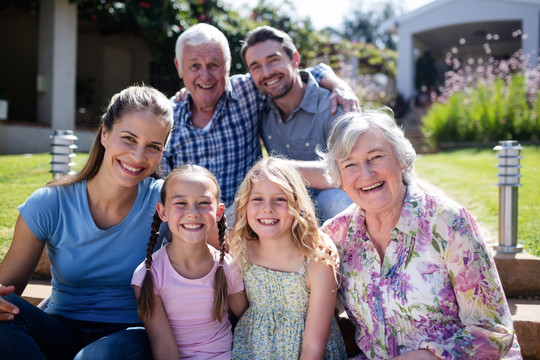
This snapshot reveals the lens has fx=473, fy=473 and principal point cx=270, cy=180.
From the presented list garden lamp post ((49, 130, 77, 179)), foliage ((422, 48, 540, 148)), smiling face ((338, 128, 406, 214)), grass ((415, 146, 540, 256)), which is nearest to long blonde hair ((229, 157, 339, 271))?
smiling face ((338, 128, 406, 214))

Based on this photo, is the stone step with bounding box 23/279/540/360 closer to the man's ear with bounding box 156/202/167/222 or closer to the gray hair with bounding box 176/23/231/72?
the man's ear with bounding box 156/202/167/222

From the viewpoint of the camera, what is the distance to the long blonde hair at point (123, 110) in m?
2.18

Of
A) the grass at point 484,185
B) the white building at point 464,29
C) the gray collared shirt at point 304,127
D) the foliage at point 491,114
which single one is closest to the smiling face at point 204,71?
the gray collared shirt at point 304,127

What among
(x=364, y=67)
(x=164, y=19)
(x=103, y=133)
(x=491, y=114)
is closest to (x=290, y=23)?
(x=164, y=19)

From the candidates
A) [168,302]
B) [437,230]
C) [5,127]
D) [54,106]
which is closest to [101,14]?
[54,106]

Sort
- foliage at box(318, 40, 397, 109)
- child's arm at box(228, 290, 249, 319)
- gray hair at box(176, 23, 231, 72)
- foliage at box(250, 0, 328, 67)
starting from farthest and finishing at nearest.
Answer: foliage at box(318, 40, 397, 109)
foliage at box(250, 0, 328, 67)
gray hair at box(176, 23, 231, 72)
child's arm at box(228, 290, 249, 319)

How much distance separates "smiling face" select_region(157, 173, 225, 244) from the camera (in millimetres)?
2137

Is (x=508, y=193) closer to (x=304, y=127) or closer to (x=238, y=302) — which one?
(x=304, y=127)

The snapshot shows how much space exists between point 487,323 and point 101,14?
28.9 feet

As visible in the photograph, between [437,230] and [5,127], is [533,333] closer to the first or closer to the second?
[437,230]

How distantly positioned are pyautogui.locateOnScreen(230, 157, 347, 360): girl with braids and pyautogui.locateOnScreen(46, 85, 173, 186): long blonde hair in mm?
528

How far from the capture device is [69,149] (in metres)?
3.26

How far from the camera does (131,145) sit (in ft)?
7.11

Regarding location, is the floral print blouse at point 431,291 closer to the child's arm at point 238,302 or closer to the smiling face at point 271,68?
the child's arm at point 238,302
